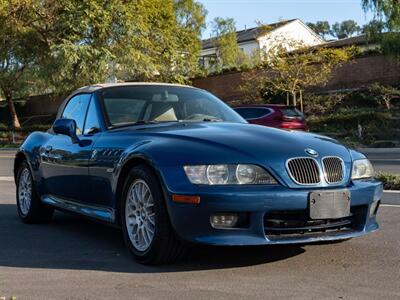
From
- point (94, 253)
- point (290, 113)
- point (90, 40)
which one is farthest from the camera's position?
point (90, 40)

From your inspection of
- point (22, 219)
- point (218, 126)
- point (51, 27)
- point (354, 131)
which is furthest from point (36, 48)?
point (218, 126)

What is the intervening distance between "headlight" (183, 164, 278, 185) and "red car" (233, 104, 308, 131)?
16169 mm

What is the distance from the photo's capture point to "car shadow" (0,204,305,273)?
524 cm

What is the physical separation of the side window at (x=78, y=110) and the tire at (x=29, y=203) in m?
0.99

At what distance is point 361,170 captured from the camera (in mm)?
5352

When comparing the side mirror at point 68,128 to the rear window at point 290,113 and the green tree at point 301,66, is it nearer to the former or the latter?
the rear window at point 290,113

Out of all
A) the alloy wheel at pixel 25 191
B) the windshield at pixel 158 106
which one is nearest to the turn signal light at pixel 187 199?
the windshield at pixel 158 106

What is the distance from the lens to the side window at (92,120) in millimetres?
6262

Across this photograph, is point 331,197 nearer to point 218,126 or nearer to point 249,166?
point 249,166

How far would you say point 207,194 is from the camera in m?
4.67

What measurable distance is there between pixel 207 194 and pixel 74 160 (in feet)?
6.94

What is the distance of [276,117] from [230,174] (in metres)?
16.7

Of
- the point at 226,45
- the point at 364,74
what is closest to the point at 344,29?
the point at 226,45

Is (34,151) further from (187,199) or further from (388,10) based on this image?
(388,10)
